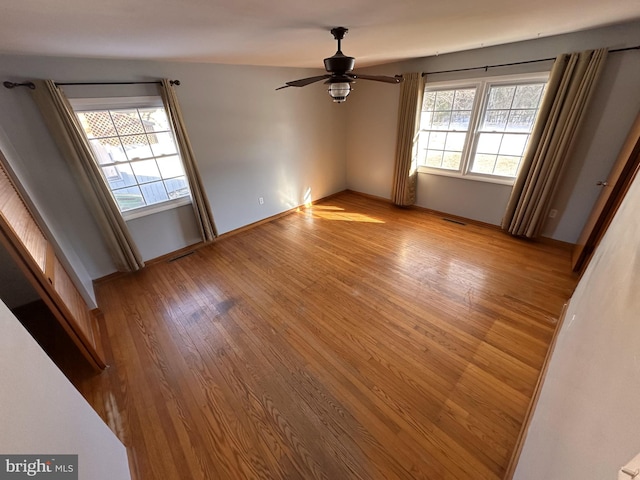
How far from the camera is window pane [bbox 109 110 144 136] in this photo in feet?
8.61

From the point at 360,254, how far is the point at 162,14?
2692mm

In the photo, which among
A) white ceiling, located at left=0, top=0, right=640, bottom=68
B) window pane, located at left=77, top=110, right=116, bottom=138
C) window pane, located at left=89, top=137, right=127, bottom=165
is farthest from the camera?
window pane, located at left=89, top=137, right=127, bottom=165

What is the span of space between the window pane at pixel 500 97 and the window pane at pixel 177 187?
4036 mm

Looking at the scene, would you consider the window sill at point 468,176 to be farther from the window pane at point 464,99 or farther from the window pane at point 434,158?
the window pane at point 464,99

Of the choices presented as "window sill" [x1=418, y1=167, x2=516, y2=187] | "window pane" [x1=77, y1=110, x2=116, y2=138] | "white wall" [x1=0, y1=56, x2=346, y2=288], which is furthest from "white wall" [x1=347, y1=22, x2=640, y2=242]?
"window pane" [x1=77, y1=110, x2=116, y2=138]

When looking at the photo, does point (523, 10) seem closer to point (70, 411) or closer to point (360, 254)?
point (360, 254)

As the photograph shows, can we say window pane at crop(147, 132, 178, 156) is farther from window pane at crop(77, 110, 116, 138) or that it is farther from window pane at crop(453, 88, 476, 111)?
window pane at crop(453, 88, 476, 111)

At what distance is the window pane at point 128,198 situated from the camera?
9.25ft

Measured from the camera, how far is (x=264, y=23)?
1516mm

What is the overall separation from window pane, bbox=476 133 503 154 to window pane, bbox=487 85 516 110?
1.08ft

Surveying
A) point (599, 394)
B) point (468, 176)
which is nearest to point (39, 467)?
point (599, 394)

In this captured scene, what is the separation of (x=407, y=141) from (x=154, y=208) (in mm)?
3754

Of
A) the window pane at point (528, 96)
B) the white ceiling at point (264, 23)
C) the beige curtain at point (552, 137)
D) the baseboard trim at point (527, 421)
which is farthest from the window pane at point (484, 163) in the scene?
the baseboard trim at point (527, 421)

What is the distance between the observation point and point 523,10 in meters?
1.57
